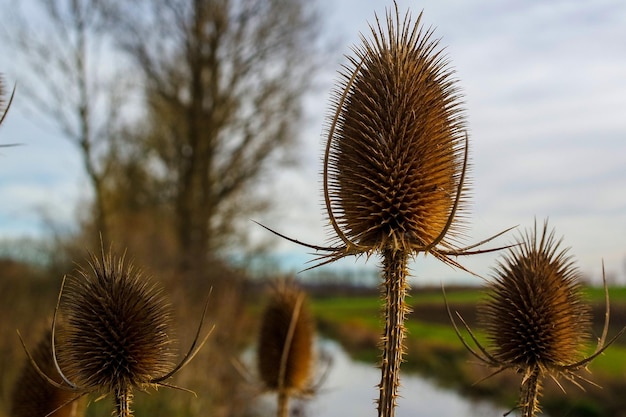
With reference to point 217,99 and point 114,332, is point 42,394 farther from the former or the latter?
point 217,99

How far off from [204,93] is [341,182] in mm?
15983

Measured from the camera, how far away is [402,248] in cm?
234

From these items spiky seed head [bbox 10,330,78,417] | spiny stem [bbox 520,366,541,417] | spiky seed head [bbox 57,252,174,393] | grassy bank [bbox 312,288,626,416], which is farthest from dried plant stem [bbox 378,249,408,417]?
grassy bank [bbox 312,288,626,416]

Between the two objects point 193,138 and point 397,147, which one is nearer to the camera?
point 397,147

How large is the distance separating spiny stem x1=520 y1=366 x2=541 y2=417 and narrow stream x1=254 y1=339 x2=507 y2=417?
458 inches

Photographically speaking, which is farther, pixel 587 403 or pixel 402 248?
pixel 587 403

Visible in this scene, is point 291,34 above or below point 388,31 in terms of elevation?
above

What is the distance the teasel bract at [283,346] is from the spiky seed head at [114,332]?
1.94 meters

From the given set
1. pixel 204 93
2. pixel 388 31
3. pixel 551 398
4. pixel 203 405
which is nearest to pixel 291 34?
pixel 204 93

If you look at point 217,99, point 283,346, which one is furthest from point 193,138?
point 283,346

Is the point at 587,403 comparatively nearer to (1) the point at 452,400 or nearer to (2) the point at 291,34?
(1) the point at 452,400

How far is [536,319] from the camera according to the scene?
255cm

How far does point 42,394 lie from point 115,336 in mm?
868

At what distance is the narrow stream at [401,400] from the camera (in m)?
15.6
